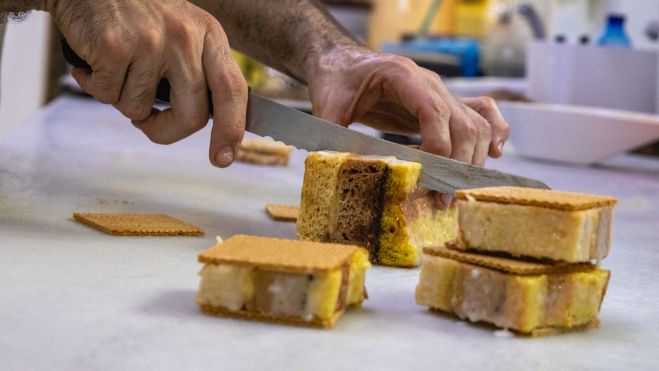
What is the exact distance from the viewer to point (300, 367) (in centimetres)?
98

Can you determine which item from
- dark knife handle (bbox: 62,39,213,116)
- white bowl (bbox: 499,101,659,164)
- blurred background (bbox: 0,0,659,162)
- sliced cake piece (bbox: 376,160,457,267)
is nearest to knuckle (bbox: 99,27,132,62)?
dark knife handle (bbox: 62,39,213,116)

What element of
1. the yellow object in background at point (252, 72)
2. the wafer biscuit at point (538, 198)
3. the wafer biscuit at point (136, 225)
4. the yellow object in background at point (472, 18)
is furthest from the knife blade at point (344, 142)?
the yellow object in background at point (472, 18)

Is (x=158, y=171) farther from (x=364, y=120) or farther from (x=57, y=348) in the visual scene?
(x=57, y=348)

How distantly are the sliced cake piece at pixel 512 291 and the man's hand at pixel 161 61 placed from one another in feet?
1.87

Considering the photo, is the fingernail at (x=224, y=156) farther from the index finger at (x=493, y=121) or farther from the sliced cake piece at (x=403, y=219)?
the index finger at (x=493, y=121)

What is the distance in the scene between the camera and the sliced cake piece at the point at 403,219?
60.0 inches

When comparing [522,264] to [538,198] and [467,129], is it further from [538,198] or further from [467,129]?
[467,129]

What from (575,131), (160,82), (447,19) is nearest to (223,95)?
(160,82)

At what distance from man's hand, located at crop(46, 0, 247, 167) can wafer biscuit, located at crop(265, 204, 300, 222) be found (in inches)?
7.7

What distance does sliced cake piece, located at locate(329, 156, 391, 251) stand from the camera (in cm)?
155

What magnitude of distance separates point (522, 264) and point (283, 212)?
2.57ft

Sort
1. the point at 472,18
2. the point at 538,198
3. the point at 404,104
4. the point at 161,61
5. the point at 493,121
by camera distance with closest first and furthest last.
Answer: the point at 538,198 → the point at 161,61 → the point at 404,104 → the point at 493,121 → the point at 472,18

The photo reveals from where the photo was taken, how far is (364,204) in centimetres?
155

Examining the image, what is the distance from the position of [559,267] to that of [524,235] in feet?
0.19
